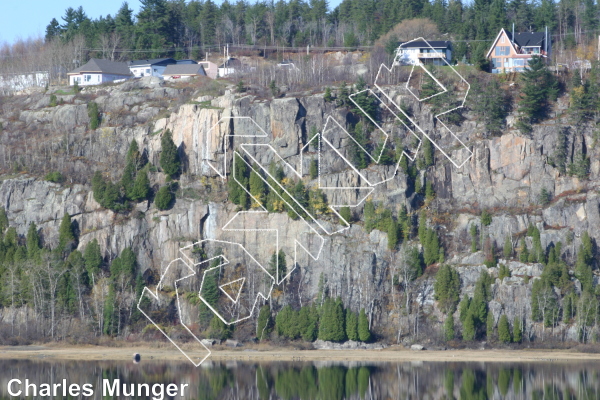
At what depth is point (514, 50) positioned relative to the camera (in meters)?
91.4

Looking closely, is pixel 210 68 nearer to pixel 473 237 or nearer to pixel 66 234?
pixel 66 234

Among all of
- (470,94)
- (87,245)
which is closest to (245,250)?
(87,245)

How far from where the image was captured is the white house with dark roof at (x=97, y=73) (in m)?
97.0

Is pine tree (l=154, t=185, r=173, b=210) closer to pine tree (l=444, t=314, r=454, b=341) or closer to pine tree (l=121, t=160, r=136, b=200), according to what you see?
pine tree (l=121, t=160, r=136, b=200)

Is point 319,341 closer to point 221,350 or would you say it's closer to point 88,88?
point 221,350

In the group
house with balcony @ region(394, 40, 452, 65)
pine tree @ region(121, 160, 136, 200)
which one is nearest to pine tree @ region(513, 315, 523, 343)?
pine tree @ region(121, 160, 136, 200)

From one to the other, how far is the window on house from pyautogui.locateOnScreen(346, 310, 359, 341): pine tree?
3187cm

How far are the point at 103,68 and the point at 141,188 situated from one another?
72.5 ft

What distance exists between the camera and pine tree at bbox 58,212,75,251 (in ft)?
255

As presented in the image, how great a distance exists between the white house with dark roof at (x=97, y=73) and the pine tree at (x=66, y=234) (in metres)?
20.7

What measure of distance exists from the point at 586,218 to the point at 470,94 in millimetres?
14755

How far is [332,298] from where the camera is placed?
238 feet

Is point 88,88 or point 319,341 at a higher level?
point 88,88

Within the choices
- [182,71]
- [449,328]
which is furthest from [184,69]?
[449,328]
